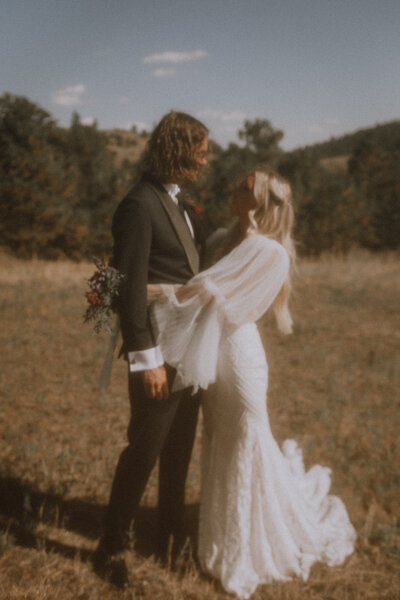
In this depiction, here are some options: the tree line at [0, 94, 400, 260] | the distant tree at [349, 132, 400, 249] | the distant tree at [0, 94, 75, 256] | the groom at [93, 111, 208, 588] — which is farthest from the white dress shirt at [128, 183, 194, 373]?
the distant tree at [349, 132, 400, 249]

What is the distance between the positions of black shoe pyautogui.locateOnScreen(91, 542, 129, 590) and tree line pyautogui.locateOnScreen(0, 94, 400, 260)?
15052mm

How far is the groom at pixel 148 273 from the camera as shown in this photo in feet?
6.91

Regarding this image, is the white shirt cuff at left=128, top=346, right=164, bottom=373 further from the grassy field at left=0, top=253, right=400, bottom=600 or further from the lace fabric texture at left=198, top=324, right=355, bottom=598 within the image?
the grassy field at left=0, top=253, right=400, bottom=600

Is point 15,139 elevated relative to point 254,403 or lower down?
elevated

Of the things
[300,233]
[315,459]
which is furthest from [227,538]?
[300,233]

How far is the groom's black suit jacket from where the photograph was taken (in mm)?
2090

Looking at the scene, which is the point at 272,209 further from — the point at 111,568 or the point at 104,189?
the point at 104,189

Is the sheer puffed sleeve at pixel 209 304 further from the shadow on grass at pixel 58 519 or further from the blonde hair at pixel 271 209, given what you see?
the shadow on grass at pixel 58 519

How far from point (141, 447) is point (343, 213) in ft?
67.8

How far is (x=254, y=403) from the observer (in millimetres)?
2402

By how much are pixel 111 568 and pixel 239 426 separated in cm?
102

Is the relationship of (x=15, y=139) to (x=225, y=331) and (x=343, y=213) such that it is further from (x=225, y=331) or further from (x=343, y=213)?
(x=225, y=331)

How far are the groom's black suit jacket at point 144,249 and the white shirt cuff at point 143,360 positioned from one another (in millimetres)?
27

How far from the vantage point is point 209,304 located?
227 cm
